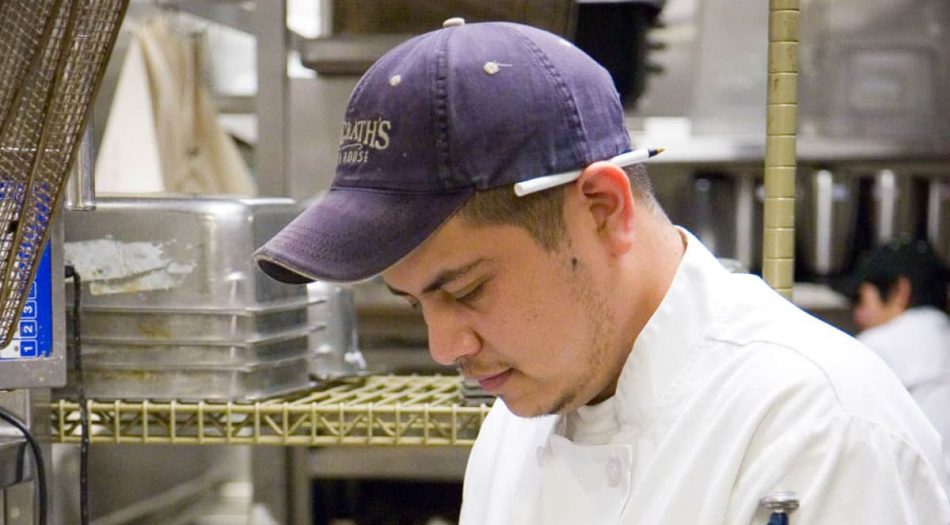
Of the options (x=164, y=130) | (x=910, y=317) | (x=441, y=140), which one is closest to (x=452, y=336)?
(x=441, y=140)

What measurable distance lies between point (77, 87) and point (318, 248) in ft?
0.81

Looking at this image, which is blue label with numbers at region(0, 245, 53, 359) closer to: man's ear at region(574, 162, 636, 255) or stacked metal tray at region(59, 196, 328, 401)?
stacked metal tray at region(59, 196, 328, 401)

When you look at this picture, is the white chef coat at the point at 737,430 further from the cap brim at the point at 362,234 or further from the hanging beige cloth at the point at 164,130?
the hanging beige cloth at the point at 164,130

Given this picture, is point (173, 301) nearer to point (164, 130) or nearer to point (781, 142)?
point (781, 142)

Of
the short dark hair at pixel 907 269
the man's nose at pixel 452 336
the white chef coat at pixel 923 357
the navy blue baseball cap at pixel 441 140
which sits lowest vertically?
the white chef coat at pixel 923 357

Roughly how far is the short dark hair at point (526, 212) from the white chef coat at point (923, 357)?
278 centimetres

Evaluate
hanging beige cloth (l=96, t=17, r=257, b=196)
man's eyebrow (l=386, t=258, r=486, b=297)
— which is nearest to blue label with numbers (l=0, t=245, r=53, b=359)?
man's eyebrow (l=386, t=258, r=486, b=297)

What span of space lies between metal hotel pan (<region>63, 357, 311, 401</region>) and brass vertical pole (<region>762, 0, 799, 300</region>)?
625 mm

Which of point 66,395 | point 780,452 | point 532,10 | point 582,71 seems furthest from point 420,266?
point 532,10

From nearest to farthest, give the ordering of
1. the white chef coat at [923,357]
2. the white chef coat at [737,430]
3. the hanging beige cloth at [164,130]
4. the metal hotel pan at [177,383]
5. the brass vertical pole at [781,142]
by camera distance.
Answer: the white chef coat at [737,430] < the brass vertical pole at [781,142] < the metal hotel pan at [177,383] < the hanging beige cloth at [164,130] < the white chef coat at [923,357]

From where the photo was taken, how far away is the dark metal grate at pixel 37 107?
88 centimetres

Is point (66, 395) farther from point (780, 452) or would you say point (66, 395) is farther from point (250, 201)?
point (780, 452)

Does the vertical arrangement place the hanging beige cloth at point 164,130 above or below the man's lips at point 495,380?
above

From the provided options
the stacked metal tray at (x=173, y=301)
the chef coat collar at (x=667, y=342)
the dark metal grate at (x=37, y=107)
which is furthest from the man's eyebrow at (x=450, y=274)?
the stacked metal tray at (x=173, y=301)
